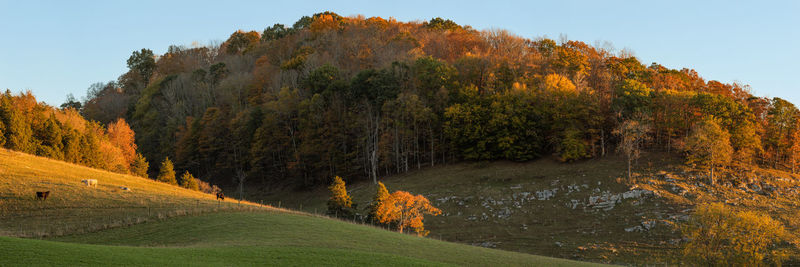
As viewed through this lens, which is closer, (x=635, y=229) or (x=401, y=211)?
(x=401, y=211)

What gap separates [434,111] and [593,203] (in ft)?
99.5

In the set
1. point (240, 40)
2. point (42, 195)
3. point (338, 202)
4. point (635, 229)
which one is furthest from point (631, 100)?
point (240, 40)

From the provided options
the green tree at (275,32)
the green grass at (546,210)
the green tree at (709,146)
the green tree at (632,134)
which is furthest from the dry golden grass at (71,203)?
the green tree at (275,32)

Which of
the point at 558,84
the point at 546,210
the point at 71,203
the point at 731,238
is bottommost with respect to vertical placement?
the point at 731,238

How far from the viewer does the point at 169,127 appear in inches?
3937

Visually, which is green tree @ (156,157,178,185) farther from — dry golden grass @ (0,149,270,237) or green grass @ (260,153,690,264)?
green grass @ (260,153,690,264)

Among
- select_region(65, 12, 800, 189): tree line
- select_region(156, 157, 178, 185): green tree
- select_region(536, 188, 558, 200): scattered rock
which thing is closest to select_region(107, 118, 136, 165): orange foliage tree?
select_region(65, 12, 800, 189): tree line

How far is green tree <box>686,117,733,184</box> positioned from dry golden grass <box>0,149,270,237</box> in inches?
1731

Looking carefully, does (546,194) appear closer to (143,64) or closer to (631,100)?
(631,100)

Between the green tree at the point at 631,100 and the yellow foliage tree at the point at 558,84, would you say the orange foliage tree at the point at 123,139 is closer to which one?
the yellow foliage tree at the point at 558,84

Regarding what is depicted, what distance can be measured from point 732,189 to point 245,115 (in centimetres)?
7072

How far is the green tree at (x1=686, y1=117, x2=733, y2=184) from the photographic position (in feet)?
167

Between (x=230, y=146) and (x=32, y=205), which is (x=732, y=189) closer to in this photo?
(x=32, y=205)

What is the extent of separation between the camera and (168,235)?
27109 millimetres
